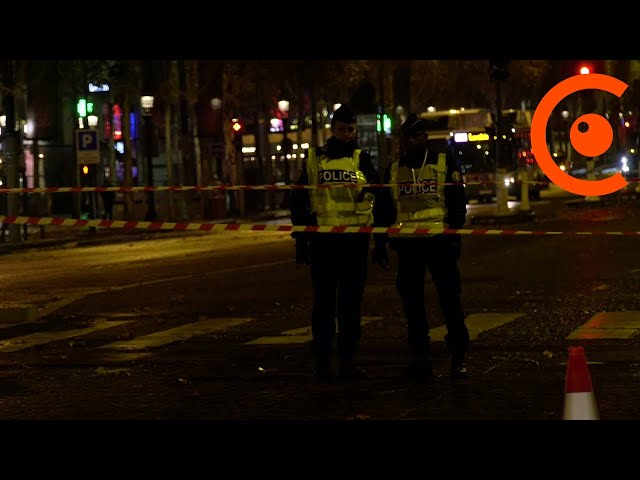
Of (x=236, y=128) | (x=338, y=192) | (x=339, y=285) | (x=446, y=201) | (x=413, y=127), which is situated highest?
(x=236, y=128)

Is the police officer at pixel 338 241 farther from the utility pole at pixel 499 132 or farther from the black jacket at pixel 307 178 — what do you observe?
the utility pole at pixel 499 132

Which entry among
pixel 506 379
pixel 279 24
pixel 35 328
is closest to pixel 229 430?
pixel 506 379

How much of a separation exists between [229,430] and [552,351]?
13.8 feet

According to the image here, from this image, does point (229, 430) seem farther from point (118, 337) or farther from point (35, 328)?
point (35, 328)

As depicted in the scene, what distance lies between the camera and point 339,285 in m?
10.6

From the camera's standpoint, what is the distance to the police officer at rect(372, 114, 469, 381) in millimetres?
10539

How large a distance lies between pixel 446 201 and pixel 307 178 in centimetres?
107

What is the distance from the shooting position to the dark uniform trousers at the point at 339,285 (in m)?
10.6

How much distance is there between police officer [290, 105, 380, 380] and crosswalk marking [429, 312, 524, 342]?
8.09ft

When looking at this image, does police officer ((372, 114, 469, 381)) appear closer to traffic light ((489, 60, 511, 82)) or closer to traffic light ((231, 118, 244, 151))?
traffic light ((489, 60, 511, 82))

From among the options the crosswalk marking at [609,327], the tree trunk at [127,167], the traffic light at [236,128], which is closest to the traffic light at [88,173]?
the tree trunk at [127,167]

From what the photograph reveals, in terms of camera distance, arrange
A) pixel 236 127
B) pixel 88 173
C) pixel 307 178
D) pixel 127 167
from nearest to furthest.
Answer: pixel 307 178, pixel 88 173, pixel 127 167, pixel 236 127

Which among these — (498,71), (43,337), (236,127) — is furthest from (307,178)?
(236,127)

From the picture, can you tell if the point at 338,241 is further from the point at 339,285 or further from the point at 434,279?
the point at 434,279
